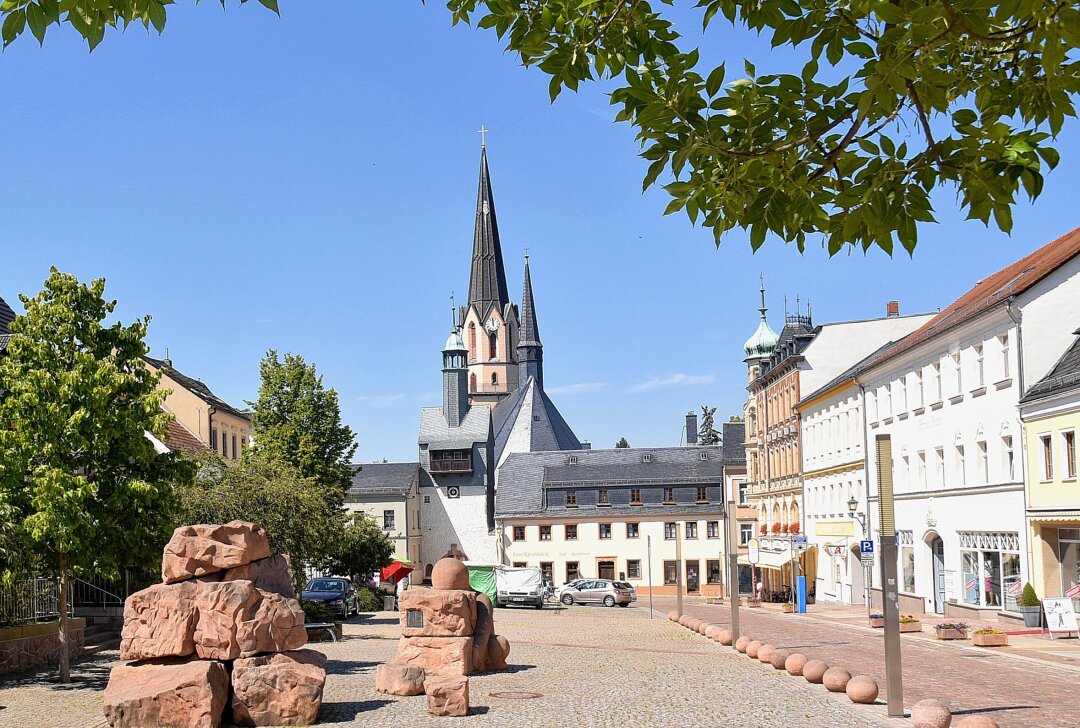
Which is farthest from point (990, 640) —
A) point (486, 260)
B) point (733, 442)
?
point (486, 260)

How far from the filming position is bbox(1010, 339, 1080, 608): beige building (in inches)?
1107

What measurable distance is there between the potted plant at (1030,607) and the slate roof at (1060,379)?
4752 mm

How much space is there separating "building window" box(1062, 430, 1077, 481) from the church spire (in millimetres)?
109097

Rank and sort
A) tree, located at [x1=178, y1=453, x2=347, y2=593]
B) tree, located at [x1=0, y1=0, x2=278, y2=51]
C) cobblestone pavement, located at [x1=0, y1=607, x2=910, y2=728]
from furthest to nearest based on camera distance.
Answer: tree, located at [x1=178, y1=453, x2=347, y2=593]
cobblestone pavement, located at [x1=0, y1=607, x2=910, y2=728]
tree, located at [x1=0, y1=0, x2=278, y2=51]

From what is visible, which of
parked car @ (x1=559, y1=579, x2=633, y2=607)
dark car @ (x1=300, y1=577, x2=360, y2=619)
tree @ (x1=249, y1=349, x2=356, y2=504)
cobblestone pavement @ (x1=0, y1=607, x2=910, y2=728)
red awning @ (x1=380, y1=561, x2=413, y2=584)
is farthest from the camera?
parked car @ (x1=559, y1=579, x2=633, y2=607)

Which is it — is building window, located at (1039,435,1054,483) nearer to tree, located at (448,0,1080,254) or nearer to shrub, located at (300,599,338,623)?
shrub, located at (300,599,338,623)

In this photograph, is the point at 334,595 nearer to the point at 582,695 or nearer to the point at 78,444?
the point at 78,444

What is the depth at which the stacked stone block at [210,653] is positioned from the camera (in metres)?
15.3

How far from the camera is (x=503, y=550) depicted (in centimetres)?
8556

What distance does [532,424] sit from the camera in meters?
107


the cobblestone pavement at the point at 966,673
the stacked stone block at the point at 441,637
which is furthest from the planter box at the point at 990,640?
the stacked stone block at the point at 441,637

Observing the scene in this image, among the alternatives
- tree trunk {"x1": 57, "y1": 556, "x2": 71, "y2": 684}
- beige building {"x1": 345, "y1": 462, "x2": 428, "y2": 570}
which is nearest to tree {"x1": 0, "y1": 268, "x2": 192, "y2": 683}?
tree trunk {"x1": 57, "y1": 556, "x2": 71, "y2": 684}

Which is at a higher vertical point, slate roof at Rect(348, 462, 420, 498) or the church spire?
the church spire

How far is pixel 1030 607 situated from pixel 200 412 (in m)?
36.8
